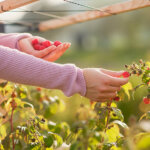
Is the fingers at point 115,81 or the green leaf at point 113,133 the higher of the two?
the fingers at point 115,81

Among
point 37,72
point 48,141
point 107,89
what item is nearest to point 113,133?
point 48,141

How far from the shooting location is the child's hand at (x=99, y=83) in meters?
0.78

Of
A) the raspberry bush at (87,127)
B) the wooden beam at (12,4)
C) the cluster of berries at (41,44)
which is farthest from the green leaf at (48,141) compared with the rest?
the wooden beam at (12,4)

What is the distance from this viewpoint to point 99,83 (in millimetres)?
778

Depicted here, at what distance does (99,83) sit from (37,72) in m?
0.17

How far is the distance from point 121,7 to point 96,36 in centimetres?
793

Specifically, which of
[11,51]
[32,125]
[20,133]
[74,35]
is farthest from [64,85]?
[74,35]

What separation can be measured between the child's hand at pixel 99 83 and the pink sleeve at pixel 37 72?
22mm

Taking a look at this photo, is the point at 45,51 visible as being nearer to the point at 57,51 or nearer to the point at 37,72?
the point at 57,51

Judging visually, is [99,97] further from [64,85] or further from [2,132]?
[2,132]

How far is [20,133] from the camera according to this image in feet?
3.94

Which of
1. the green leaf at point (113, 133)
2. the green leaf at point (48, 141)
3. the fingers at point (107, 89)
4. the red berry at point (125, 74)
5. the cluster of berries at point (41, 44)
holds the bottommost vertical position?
the green leaf at point (48, 141)

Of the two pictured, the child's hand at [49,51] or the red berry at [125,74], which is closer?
the red berry at [125,74]

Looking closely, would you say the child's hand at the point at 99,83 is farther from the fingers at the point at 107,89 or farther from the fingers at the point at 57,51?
the fingers at the point at 57,51
